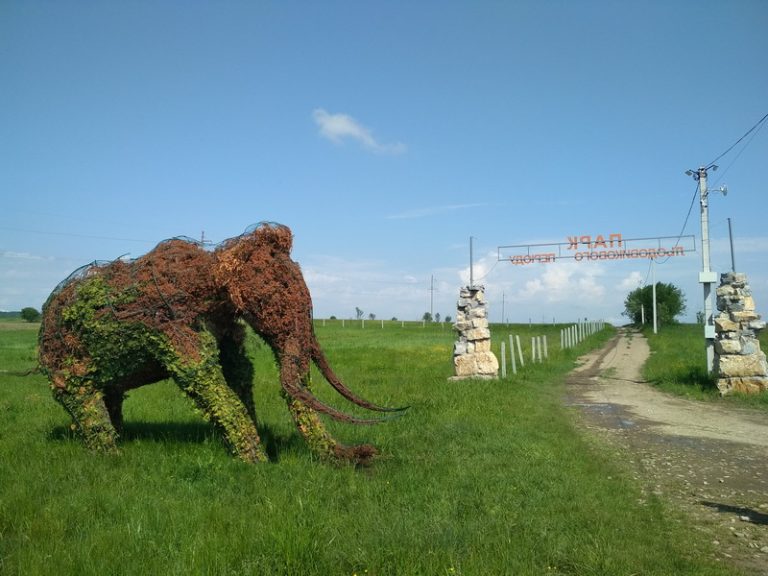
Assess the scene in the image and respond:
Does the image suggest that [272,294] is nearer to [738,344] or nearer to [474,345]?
[474,345]

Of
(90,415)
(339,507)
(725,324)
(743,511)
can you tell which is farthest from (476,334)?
(339,507)

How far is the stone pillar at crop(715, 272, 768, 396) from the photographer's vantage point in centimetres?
1448

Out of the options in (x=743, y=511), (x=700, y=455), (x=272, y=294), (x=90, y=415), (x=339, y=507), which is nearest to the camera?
(x=339, y=507)

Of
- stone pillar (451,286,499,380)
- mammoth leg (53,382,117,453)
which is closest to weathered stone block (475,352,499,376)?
stone pillar (451,286,499,380)

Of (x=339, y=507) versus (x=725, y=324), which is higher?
(x=725, y=324)

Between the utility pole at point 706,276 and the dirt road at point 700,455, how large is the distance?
1.92 meters

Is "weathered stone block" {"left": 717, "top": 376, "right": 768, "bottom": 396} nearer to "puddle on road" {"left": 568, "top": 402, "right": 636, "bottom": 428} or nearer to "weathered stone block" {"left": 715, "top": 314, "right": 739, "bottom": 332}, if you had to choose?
"weathered stone block" {"left": 715, "top": 314, "right": 739, "bottom": 332}

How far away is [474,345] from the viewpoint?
55.3 ft

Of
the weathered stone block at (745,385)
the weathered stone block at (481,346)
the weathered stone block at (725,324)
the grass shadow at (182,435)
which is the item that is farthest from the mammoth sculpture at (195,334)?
the weathered stone block at (725,324)

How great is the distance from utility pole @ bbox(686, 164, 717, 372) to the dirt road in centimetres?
192

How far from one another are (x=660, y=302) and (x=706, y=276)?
63974mm

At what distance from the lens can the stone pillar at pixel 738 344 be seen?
14484mm

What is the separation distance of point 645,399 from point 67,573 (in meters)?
13.6

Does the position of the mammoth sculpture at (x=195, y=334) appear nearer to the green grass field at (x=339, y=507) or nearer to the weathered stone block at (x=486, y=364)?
the green grass field at (x=339, y=507)
